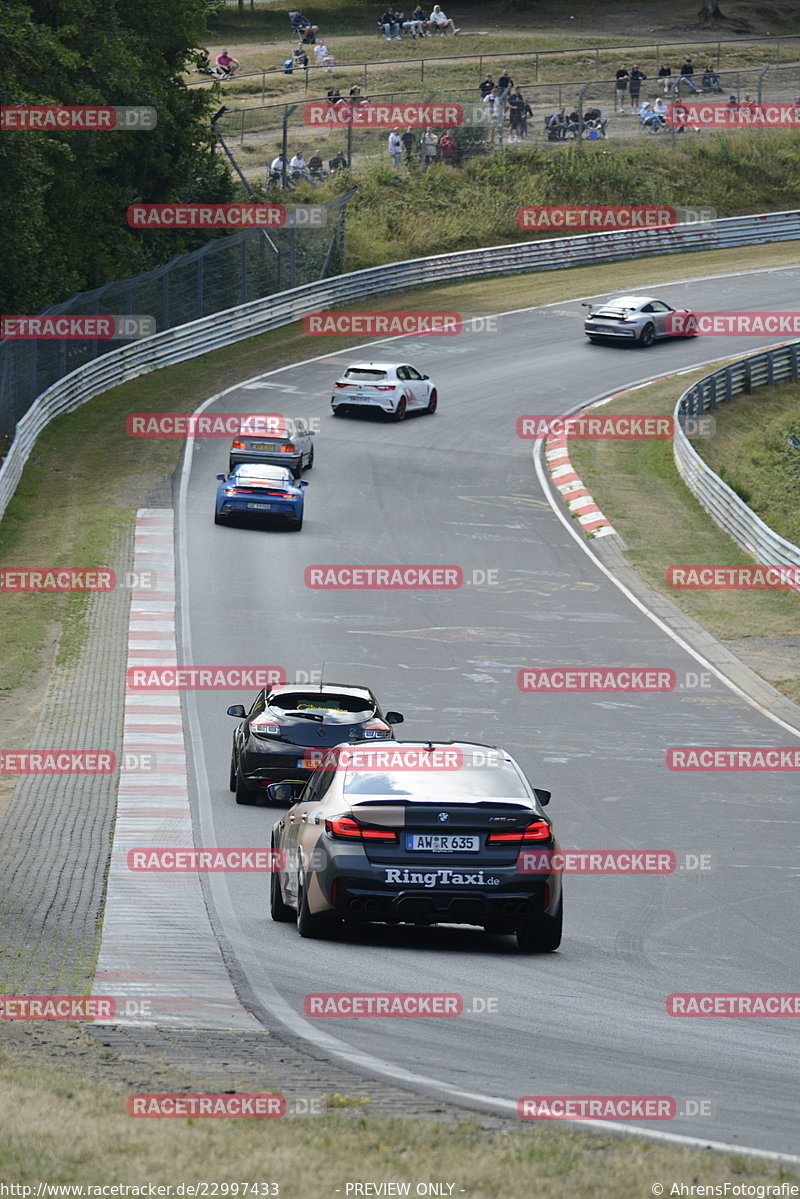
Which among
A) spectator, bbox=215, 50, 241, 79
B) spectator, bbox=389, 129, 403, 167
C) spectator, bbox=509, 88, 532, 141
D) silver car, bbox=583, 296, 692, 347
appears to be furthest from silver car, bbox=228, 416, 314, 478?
spectator, bbox=215, 50, 241, 79

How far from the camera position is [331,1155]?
20.1ft

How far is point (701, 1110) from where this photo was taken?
6.98 metres

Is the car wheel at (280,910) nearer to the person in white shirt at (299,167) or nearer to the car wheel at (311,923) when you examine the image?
the car wheel at (311,923)

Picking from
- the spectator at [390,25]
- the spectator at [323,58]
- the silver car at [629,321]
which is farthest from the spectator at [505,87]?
the spectator at [390,25]

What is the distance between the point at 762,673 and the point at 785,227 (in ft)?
154

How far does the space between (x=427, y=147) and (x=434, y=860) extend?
191 ft

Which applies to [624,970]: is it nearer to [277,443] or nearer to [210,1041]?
[210,1041]

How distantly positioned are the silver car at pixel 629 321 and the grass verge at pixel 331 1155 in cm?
4665

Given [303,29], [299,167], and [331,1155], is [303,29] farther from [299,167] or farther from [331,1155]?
[331,1155]

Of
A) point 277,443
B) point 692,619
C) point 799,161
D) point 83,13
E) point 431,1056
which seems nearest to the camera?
point 431,1056

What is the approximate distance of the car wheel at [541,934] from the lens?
1030 centimetres

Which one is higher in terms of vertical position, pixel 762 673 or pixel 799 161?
pixel 799 161

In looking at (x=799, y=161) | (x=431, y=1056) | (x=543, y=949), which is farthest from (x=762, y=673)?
(x=799, y=161)

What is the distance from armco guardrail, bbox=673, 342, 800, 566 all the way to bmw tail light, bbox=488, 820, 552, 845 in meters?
20.3
